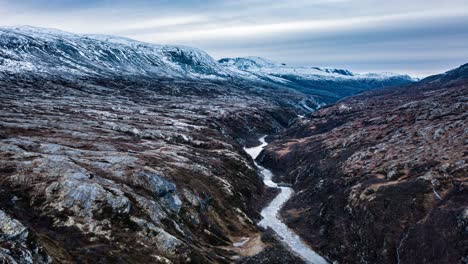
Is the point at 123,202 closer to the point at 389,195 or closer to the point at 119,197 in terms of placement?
the point at 119,197

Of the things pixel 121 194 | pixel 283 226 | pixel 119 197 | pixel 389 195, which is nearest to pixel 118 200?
pixel 119 197

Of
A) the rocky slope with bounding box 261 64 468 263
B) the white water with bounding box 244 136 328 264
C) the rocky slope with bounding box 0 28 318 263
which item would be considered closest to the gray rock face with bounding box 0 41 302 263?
the rocky slope with bounding box 0 28 318 263

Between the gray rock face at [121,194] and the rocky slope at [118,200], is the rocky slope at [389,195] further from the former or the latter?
the gray rock face at [121,194]

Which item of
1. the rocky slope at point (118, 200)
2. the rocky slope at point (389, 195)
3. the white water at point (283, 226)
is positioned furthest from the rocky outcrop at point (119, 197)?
the rocky slope at point (389, 195)

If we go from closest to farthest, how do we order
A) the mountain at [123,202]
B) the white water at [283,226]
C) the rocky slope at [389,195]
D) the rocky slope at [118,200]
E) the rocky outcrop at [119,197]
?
the rocky slope at [118,200]
the mountain at [123,202]
the rocky outcrop at [119,197]
the rocky slope at [389,195]
the white water at [283,226]

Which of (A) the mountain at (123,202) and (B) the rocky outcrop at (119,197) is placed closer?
(A) the mountain at (123,202)

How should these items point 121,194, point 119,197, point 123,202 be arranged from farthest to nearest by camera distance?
point 121,194, point 119,197, point 123,202

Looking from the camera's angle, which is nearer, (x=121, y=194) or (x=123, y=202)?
(x=123, y=202)

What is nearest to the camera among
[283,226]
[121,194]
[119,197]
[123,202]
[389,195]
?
[123,202]

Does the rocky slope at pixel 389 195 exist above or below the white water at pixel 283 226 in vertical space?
above
